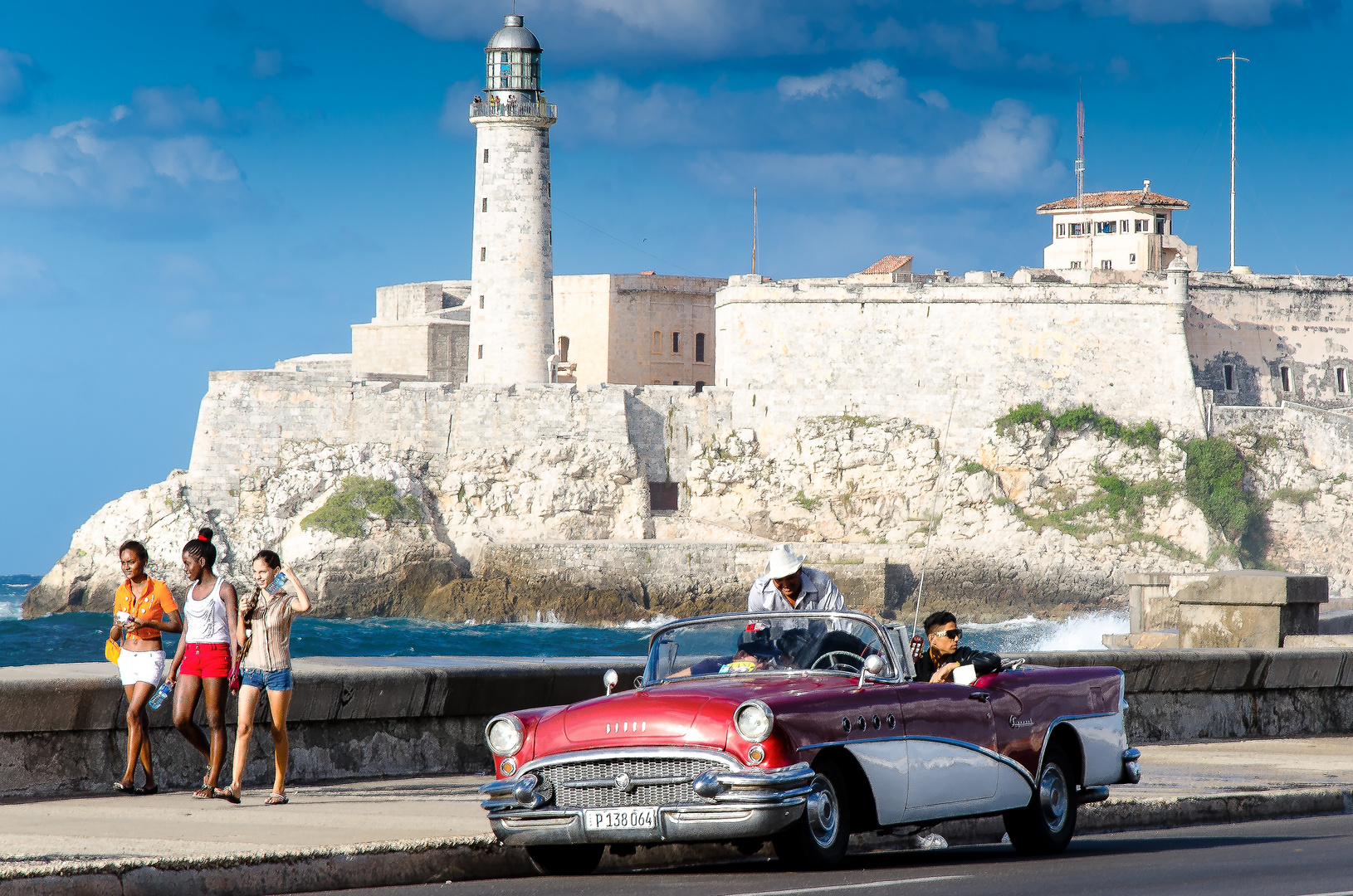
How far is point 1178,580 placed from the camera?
15531 mm

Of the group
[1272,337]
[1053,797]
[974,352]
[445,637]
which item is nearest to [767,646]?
[1053,797]

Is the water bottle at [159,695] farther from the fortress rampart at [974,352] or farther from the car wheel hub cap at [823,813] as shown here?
the fortress rampart at [974,352]

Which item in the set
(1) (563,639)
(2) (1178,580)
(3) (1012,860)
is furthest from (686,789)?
(1) (563,639)

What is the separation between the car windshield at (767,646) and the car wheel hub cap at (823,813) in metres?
0.67

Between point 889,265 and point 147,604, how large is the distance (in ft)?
177

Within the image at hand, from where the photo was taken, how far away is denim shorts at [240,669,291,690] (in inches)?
325

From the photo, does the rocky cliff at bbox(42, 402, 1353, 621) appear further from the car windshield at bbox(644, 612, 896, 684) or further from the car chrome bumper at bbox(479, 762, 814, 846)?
the car chrome bumper at bbox(479, 762, 814, 846)

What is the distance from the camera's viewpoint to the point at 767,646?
298 inches

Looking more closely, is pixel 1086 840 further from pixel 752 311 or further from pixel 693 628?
pixel 752 311

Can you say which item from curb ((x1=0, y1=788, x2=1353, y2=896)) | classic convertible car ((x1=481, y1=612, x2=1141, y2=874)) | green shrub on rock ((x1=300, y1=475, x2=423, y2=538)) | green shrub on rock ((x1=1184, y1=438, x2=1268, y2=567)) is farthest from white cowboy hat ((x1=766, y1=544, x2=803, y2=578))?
green shrub on rock ((x1=1184, y1=438, x2=1268, y2=567))

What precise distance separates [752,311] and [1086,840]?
46.6 meters

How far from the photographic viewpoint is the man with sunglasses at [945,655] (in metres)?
7.88

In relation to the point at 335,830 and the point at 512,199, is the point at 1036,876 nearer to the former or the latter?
the point at 335,830

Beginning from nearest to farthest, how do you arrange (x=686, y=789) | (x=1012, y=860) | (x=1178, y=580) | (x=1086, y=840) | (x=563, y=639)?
(x=686, y=789)
(x=1012, y=860)
(x=1086, y=840)
(x=1178, y=580)
(x=563, y=639)
